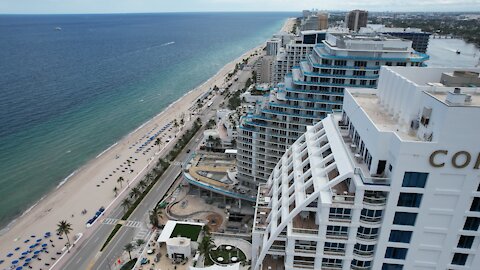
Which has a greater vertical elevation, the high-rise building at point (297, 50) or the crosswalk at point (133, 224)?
the high-rise building at point (297, 50)

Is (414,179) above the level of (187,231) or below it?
above

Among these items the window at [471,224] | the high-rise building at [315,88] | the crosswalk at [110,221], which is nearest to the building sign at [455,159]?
the window at [471,224]

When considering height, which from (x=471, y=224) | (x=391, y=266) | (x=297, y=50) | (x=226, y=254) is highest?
(x=471, y=224)

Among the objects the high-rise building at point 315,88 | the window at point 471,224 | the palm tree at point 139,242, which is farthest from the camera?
the palm tree at point 139,242

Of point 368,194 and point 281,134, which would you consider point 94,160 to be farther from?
point 368,194

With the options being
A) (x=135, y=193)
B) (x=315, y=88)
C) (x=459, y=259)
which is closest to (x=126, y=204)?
(x=135, y=193)

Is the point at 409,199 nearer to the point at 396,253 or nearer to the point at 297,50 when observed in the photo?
the point at 396,253

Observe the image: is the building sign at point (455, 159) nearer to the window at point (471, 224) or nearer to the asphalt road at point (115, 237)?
the window at point (471, 224)
